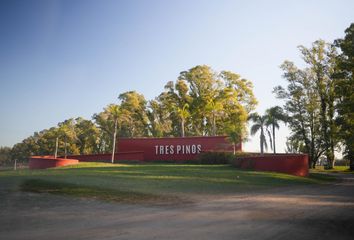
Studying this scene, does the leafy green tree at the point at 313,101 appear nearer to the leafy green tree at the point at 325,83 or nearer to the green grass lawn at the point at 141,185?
the leafy green tree at the point at 325,83

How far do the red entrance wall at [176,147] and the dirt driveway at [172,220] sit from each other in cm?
2939

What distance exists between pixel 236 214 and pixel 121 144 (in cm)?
3567

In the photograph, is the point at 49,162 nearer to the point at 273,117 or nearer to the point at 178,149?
the point at 178,149

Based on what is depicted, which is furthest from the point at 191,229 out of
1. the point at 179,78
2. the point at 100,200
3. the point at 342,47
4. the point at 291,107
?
the point at 179,78

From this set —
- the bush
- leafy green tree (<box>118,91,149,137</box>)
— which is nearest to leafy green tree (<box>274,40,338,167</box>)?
the bush

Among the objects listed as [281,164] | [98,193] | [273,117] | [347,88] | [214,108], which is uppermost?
[214,108]

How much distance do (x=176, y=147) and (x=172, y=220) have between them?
3436cm

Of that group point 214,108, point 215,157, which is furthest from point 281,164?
point 214,108

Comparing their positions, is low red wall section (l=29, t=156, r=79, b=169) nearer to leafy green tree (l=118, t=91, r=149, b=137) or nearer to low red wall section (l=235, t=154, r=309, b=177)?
low red wall section (l=235, t=154, r=309, b=177)

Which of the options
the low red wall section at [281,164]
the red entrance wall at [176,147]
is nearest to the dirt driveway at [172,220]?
the low red wall section at [281,164]

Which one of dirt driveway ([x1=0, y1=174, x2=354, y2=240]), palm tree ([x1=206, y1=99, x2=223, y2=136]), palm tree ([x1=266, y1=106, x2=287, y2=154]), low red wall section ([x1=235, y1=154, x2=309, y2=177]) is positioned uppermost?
palm tree ([x1=206, y1=99, x2=223, y2=136])

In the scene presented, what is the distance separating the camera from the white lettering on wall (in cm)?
4397

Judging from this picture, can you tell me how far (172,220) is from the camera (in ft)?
32.6

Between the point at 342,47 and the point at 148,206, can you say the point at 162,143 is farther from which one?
the point at 148,206
